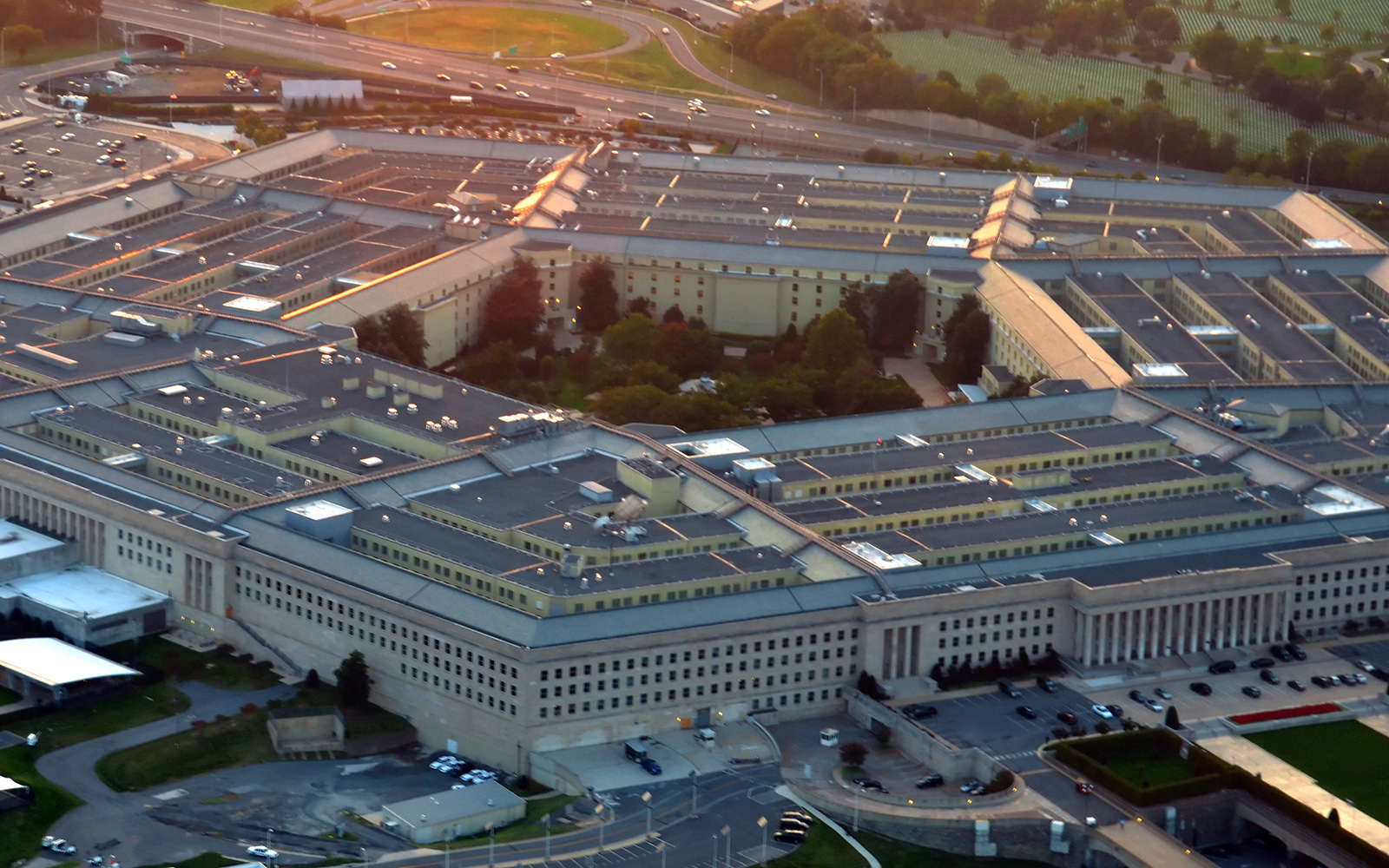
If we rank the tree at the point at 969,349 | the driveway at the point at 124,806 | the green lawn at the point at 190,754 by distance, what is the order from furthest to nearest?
the tree at the point at 969,349
the green lawn at the point at 190,754
the driveway at the point at 124,806

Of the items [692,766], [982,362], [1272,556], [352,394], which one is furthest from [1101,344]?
[692,766]

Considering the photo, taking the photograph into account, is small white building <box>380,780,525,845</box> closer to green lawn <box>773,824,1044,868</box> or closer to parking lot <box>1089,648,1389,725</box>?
green lawn <box>773,824,1044,868</box>

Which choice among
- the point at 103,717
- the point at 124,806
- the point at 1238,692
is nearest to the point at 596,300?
the point at 1238,692

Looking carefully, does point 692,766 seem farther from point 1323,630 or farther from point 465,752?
point 1323,630

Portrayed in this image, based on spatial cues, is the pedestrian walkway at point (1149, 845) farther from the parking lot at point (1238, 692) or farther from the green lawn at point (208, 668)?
the green lawn at point (208, 668)

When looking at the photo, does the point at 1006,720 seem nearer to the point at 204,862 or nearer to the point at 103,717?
the point at 204,862

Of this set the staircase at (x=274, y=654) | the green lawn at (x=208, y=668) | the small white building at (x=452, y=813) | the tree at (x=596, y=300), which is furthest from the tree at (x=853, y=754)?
the tree at (x=596, y=300)
